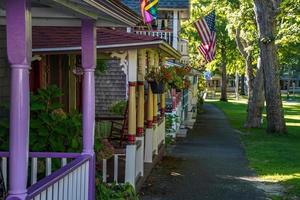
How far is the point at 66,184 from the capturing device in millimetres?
5109

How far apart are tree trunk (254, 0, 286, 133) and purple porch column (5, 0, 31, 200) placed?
18222 mm

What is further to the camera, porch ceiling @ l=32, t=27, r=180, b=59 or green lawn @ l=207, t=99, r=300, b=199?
green lawn @ l=207, t=99, r=300, b=199

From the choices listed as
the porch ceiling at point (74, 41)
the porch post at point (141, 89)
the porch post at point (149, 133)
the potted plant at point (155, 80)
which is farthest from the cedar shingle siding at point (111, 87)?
the porch ceiling at point (74, 41)

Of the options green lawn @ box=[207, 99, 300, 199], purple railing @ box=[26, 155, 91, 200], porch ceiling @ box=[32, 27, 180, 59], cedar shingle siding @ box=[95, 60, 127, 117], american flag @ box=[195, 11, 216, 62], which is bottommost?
green lawn @ box=[207, 99, 300, 199]

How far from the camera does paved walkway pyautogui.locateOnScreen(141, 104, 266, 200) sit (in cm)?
986

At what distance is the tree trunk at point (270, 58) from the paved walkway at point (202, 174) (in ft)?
12.1

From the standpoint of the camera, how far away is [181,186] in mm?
10547

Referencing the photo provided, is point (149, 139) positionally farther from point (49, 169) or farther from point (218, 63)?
point (218, 63)

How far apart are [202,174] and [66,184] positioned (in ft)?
24.0

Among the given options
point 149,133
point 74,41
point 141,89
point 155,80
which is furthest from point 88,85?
point 149,133

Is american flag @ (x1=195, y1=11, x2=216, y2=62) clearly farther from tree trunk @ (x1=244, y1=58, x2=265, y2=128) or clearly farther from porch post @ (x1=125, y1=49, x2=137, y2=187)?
porch post @ (x1=125, y1=49, x2=137, y2=187)

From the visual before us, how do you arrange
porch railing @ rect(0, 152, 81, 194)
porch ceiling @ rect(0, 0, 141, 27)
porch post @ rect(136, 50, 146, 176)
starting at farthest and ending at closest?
porch post @ rect(136, 50, 146, 176)
porch railing @ rect(0, 152, 81, 194)
porch ceiling @ rect(0, 0, 141, 27)

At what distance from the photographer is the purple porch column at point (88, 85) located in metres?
5.95

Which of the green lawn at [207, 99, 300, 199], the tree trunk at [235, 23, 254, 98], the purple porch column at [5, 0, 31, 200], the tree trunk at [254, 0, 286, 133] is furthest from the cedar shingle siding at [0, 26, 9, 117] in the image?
the tree trunk at [235, 23, 254, 98]
